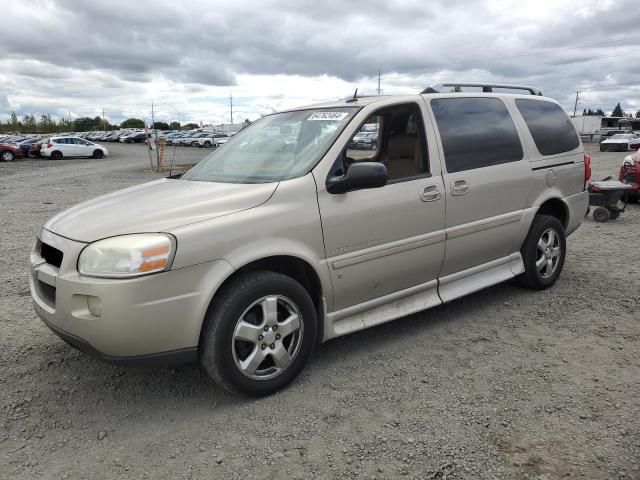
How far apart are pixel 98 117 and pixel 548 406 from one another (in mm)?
121399

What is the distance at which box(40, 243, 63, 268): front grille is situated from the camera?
304cm

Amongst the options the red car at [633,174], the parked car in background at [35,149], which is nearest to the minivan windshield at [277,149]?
the red car at [633,174]

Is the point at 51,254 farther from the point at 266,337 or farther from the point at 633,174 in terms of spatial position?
the point at 633,174

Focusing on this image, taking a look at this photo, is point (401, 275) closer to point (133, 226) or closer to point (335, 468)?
point (335, 468)

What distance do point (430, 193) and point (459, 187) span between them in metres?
0.33

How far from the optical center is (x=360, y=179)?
3.33 meters

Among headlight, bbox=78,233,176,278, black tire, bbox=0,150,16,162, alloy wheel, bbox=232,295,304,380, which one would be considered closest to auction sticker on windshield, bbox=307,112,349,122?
alloy wheel, bbox=232,295,304,380

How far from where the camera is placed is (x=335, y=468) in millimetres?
2584

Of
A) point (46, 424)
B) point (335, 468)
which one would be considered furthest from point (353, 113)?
point (46, 424)

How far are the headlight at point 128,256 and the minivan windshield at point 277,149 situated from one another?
90 cm

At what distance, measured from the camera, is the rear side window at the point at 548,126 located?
4859 millimetres

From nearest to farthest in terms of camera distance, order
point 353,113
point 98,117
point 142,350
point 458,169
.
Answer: point 142,350 < point 353,113 < point 458,169 < point 98,117

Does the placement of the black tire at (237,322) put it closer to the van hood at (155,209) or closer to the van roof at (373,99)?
the van hood at (155,209)

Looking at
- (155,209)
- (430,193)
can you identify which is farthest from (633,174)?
(155,209)
